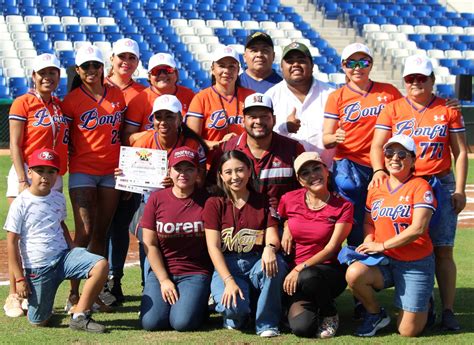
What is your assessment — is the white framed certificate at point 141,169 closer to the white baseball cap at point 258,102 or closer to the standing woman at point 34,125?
the standing woman at point 34,125

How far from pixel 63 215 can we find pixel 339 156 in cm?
217

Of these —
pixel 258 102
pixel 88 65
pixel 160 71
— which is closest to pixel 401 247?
pixel 258 102

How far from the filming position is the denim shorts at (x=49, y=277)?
6.48 m

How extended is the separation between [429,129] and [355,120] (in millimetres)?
656

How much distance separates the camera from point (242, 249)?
21.3 feet

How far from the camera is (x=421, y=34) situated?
28.4 meters

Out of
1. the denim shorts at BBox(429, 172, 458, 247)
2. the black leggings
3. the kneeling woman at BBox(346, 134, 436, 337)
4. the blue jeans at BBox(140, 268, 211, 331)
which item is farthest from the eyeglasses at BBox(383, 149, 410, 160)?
the blue jeans at BBox(140, 268, 211, 331)

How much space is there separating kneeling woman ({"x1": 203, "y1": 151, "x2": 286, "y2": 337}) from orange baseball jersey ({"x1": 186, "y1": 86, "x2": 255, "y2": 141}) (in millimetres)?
732

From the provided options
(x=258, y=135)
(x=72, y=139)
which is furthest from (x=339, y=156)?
(x=72, y=139)

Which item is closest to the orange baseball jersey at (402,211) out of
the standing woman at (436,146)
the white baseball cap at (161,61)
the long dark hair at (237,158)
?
the standing woman at (436,146)

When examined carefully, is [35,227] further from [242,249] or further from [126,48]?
[126,48]

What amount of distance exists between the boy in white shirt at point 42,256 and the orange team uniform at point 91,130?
603 mm

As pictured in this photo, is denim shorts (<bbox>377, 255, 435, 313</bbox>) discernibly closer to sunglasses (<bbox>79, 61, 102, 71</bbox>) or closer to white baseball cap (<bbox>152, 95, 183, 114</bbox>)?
white baseball cap (<bbox>152, 95, 183, 114</bbox>)

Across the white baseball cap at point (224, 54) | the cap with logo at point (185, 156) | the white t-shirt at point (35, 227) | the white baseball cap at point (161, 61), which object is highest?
the white baseball cap at point (224, 54)
